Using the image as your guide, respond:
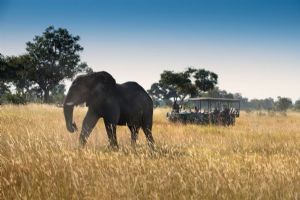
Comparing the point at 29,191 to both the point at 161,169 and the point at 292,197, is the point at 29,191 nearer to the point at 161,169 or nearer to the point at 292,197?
the point at 161,169

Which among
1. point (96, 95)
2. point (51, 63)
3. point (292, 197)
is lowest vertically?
point (292, 197)

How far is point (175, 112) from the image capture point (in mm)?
→ 26391

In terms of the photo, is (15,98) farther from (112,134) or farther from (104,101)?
(112,134)

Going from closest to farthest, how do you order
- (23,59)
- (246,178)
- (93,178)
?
(93,178) < (246,178) < (23,59)

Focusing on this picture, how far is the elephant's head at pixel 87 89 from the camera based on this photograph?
10.3 meters

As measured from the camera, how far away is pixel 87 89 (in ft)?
34.1

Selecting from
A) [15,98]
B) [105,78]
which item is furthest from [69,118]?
[15,98]

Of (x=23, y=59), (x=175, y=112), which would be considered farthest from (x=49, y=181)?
(x=23, y=59)

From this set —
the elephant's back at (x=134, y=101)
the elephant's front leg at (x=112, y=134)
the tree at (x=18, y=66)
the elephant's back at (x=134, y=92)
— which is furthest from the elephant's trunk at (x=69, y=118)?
the tree at (x=18, y=66)

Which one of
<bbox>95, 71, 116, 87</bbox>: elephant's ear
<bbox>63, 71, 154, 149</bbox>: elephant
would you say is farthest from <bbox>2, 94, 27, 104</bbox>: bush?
<bbox>95, 71, 116, 87</bbox>: elephant's ear

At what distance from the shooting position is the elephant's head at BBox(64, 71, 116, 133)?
10320mm

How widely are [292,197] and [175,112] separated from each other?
870 inches

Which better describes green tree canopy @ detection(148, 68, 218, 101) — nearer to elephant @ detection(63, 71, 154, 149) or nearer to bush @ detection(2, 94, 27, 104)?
bush @ detection(2, 94, 27, 104)

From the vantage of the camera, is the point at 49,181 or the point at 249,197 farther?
the point at 49,181
